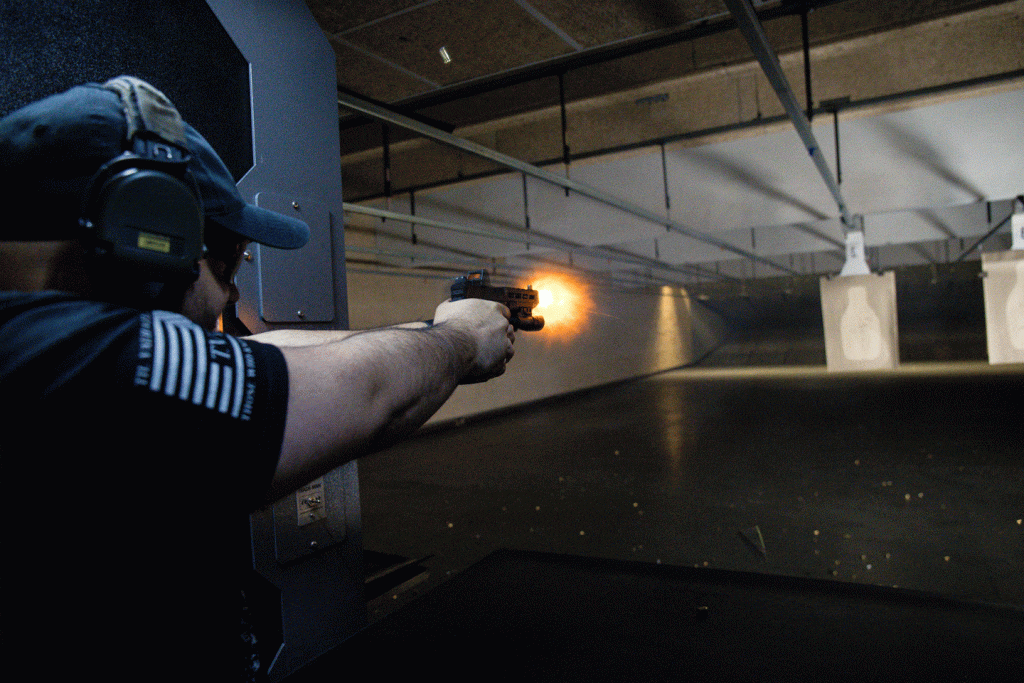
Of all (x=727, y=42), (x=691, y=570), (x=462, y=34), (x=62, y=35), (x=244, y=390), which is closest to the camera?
(x=244, y=390)

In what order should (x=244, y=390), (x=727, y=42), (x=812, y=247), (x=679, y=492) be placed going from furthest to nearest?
(x=812, y=247)
(x=679, y=492)
(x=727, y=42)
(x=244, y=390)

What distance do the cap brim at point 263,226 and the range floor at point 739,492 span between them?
4.28 ft

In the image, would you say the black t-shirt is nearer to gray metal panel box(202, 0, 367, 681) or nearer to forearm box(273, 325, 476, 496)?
forearm box(273, 325, 476, 496)

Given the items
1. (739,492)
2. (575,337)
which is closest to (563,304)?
(575,337)

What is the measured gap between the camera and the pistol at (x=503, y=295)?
3.12ft

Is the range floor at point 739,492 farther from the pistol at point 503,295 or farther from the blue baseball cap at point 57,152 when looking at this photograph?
the blue baseball cap at point 57,152

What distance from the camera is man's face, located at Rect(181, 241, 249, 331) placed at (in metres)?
0.60

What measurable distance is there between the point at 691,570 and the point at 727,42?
2.89 m

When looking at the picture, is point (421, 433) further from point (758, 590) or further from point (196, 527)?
point (196, 527)

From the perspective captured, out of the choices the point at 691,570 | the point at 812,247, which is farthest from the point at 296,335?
the point at 812,247

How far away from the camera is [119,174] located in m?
0.45

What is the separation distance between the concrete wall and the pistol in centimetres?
407

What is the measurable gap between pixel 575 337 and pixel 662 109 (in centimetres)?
478

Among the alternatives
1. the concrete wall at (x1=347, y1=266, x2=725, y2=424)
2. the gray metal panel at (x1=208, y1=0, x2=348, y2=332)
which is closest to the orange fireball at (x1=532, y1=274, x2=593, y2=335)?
the concrete wall at (x1=347, y1=266, x2=725, y2=424)
